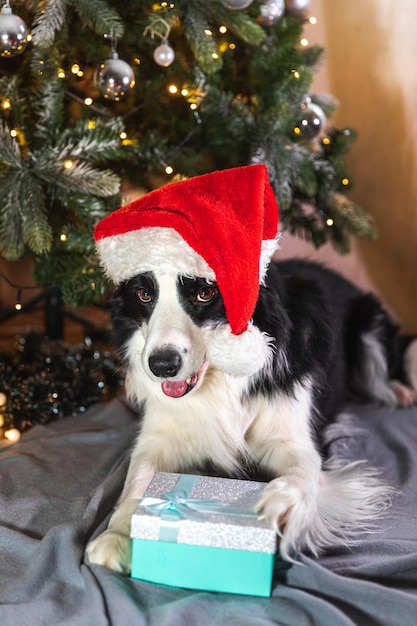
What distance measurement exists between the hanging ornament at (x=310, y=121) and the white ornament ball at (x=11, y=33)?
0.94 meters

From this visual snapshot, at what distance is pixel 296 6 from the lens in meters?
2.42

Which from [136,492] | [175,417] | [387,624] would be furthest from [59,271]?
[387,624]

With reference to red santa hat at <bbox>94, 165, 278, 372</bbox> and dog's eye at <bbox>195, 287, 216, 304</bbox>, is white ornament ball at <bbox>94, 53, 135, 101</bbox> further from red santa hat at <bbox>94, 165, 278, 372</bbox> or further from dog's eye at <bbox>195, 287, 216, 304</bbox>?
dog's eye at <bbox>195, 287, 216, 304</bbox>

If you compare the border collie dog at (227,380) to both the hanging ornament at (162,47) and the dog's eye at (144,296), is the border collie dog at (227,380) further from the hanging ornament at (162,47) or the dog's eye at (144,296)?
the hanging ornament at (162,47)

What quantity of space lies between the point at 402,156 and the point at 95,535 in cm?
221

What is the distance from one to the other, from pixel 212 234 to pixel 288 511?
0.59m

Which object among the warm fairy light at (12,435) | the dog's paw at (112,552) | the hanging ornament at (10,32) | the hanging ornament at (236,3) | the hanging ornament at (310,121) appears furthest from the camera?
the hanging ornament at (310,121)

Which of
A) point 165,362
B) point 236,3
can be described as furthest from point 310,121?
point 165,362

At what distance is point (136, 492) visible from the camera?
162 cm

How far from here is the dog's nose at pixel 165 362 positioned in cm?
150

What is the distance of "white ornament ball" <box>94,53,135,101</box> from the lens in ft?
6.67

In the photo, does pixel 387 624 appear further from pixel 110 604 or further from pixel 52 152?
pixel 52 152

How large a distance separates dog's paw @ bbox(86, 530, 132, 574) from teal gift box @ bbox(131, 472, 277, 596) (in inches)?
1.4

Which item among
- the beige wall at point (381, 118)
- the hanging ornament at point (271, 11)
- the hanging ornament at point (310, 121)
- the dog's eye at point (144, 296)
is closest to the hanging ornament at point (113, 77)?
the hanging ornament at point (271, 11)
